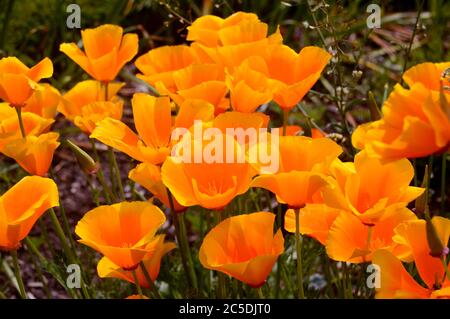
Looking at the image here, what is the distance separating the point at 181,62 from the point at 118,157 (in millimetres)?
1197

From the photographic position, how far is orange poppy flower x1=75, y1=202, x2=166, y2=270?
113 cm

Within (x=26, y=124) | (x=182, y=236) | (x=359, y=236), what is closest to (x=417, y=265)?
(x=359, y=236)

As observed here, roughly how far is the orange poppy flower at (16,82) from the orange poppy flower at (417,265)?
1.91 feet

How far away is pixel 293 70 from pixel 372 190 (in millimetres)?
258

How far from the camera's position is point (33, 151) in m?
1.27

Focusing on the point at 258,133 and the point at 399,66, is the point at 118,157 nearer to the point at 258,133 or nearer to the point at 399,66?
the point at 399,66

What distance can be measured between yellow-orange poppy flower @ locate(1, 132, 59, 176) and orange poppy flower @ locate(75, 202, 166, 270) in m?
0.17

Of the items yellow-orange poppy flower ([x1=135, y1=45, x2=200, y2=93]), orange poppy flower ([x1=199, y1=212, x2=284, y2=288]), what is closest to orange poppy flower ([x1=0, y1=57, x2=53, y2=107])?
yellow-orange poppy flower ([x1=135, y1=45, x2=200, y2=93])

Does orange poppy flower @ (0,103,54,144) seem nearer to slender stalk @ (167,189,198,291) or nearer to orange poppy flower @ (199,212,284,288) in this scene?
slender stalk @ (167,189,198,291)

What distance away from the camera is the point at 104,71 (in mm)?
1470

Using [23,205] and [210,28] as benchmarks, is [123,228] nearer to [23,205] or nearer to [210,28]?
[23,205]

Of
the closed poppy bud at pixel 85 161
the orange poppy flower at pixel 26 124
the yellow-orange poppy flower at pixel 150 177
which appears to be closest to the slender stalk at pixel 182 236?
the yellow-orange poppy flower at pixel 150 177

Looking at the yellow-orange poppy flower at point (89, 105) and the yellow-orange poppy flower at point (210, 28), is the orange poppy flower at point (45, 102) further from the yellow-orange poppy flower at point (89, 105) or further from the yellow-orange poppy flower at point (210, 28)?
the yellow-orange poppy flower at point (210, 28)
